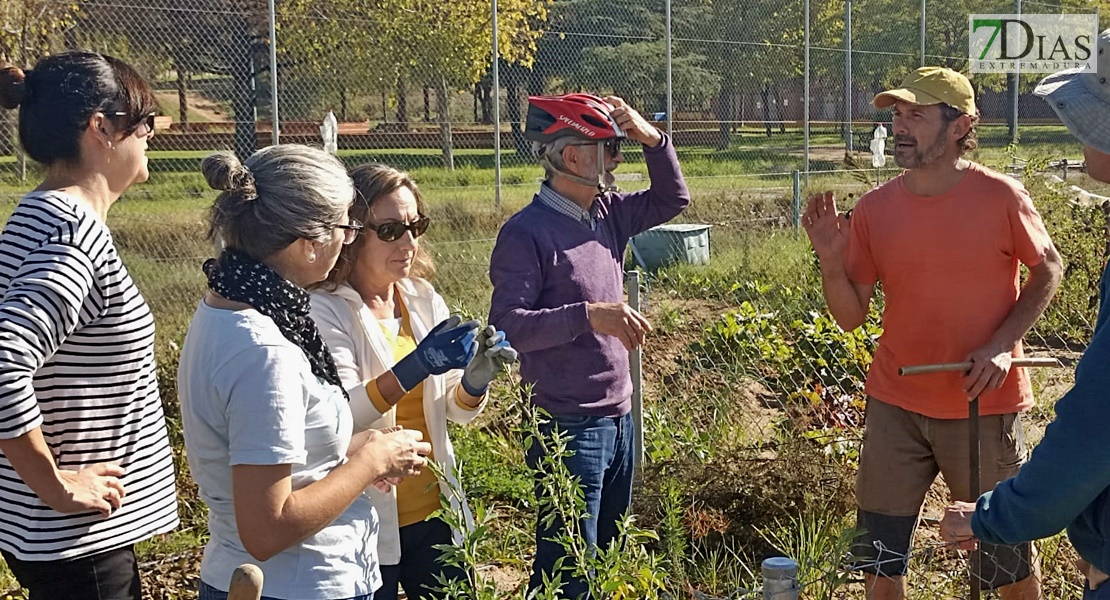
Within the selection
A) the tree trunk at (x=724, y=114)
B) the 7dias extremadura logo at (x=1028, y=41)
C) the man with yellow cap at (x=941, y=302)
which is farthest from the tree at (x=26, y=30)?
the 7dias extremadura logo at (x=1028, y=41)

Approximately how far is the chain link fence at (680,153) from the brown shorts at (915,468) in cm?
21

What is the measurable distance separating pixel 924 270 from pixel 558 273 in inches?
40.1

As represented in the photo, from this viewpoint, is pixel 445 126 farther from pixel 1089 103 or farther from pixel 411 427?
pixel 1089 103

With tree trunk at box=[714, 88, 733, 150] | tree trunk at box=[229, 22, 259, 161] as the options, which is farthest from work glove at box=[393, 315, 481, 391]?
tree trunk at box=[714, 88, 733, 150]

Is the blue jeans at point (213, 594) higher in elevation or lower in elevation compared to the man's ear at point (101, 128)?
lower

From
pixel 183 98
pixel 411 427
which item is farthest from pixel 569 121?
pixel 183 98

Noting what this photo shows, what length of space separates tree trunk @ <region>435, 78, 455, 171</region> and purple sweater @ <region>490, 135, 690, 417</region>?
389 inches

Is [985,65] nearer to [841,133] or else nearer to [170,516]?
[841,133]

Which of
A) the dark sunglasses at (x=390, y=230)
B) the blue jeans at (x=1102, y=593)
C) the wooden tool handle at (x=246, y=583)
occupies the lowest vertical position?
the blue jeans at (x=1102, y=593)

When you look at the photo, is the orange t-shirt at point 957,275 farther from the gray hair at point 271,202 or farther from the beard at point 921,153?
the gray hair at point 271,202

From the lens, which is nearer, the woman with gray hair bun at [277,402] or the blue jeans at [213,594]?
the woman with gray hair bun at [277,402]

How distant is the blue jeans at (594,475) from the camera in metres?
3.13

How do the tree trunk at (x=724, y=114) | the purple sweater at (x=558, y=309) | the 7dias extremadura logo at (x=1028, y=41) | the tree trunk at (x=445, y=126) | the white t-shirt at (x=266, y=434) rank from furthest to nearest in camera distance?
the 7dias extremadura logo at (x=1028, y=41)
the tree trunk at (x=724, y=114)
the tree trunk at (x=445, y=126)
the purple sweater at (x=558, y=309)
the white t-shirt at (x=266, y=434)

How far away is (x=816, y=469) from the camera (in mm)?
4273
